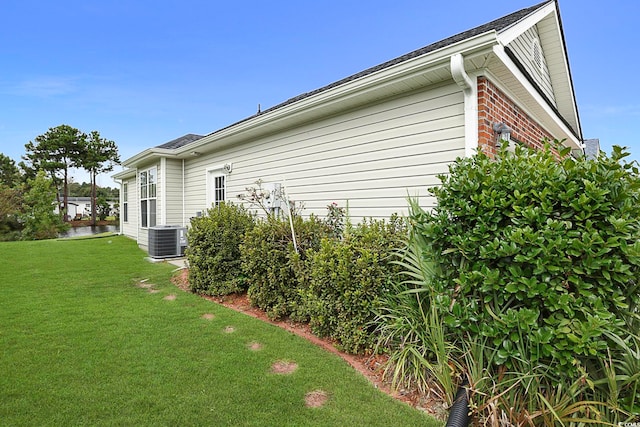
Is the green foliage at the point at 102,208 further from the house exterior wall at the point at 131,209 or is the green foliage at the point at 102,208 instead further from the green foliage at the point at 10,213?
the house exterior wall at the point at 131,209

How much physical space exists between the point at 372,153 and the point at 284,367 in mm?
3117

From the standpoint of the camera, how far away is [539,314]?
7.12 ft

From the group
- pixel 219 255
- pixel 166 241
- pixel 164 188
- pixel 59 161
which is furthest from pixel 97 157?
pixel 219 255

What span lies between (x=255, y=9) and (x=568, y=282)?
10.2m

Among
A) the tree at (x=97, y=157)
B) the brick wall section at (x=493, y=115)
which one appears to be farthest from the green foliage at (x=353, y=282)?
the tree at (x=97, y=157)

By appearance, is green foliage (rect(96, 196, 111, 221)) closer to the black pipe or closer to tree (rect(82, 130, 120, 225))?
tree (rect(82, 130, 120, 225))

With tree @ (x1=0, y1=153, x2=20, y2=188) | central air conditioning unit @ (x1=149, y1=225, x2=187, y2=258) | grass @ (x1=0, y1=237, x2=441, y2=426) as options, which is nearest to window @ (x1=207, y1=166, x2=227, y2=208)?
central air conditioning unit @ (x1=149, y1=225, x2=187, y2=258)

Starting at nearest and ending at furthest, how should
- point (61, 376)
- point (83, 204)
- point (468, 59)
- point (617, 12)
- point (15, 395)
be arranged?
point (15, 395) → point (61, 376) → point (468, 59) → point (617, 12) → point (83, 204)

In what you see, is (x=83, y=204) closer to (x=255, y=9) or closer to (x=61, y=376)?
(x=255, y=9)

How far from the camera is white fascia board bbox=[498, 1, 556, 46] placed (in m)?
3.91

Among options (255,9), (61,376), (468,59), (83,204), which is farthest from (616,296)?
(83,204)

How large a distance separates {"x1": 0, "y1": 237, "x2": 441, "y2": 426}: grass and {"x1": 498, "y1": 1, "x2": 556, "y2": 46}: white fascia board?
13.0ft

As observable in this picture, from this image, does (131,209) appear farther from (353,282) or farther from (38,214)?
(353,282)

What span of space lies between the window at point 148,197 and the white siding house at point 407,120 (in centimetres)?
367
